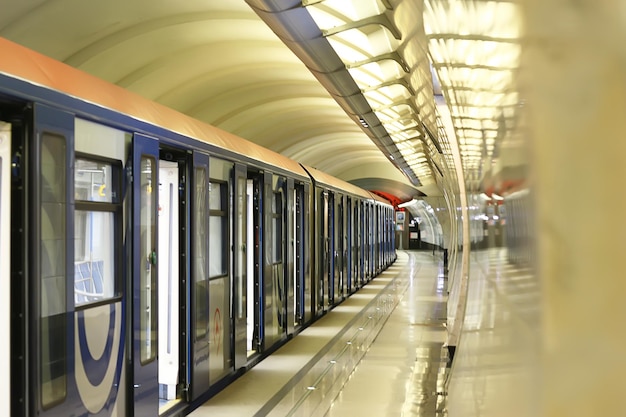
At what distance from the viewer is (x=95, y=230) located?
516 centimetres

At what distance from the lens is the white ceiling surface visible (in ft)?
32.3

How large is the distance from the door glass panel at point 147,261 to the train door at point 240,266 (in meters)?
2.66

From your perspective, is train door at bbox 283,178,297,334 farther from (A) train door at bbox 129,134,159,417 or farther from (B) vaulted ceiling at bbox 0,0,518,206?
(A) train door at bbox 129,134,159,417

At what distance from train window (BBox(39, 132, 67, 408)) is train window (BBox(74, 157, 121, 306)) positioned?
0.29 m

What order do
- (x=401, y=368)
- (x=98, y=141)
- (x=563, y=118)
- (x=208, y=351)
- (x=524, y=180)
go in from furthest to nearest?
(x=401, y=368) → (x=208, y=351) → (x=98, y=141) → (x=524, y=180) → (x=563, y=118)

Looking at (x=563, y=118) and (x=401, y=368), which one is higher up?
(x=563, y=118)

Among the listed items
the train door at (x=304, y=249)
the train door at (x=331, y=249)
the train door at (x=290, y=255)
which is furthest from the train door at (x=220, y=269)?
the train door at (x=331, y=249)

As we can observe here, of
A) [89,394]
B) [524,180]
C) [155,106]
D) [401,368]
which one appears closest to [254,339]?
[401,368]

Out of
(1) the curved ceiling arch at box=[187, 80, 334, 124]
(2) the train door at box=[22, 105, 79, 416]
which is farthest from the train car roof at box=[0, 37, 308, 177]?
(1) the curved ceiling arch at box=[187, 80, 334, 124]

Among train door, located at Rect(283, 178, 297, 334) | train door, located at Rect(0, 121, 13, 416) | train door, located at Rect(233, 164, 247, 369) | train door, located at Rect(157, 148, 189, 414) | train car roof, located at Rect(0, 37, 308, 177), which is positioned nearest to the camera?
train door, located at Rect(0, 121, 13, 416)

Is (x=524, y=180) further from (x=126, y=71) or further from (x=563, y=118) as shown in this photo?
(x=126, y=71)

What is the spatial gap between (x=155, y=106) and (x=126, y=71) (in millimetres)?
6044

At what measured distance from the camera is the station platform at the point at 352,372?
8031 mm

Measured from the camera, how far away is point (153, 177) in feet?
20.1
